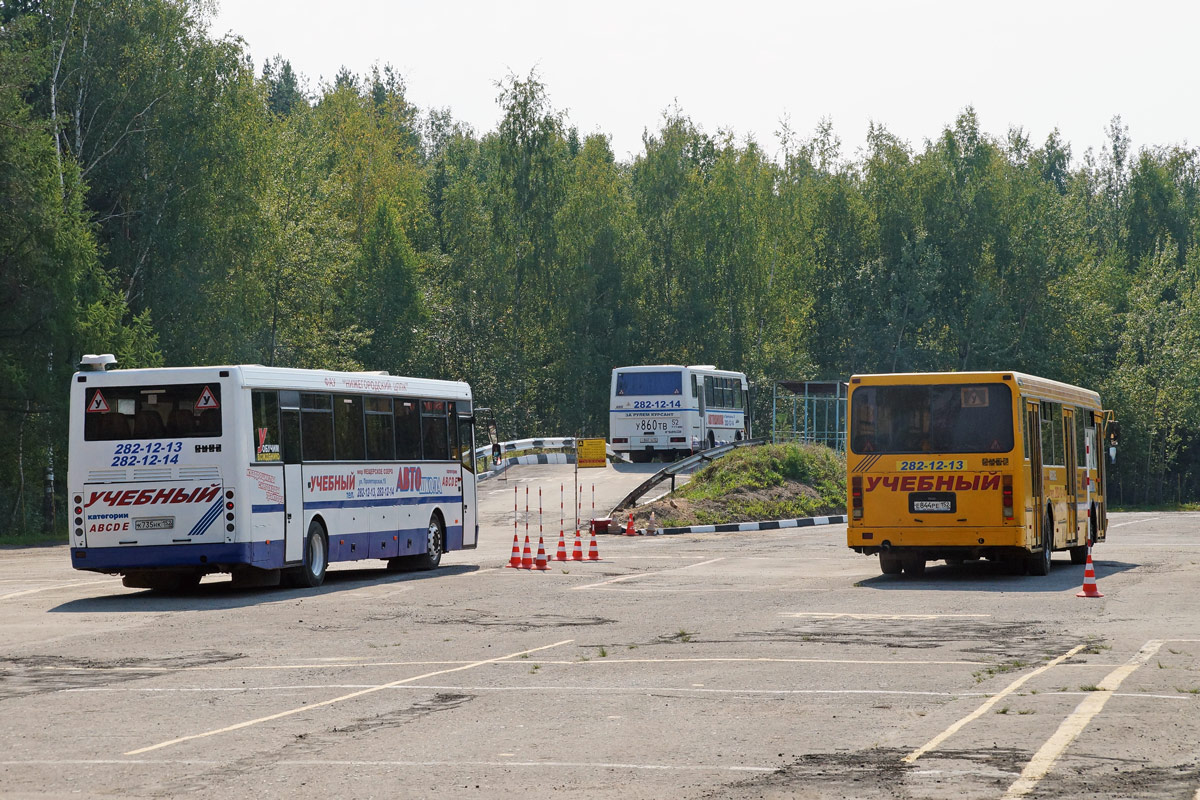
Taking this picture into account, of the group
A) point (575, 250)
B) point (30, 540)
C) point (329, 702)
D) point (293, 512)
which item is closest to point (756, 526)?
point (30, 540)

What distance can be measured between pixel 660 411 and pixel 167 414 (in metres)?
34.6

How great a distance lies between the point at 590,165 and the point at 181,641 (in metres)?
70.6

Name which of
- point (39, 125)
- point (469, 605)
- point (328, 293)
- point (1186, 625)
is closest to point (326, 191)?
point (328, 293)

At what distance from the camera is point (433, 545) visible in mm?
26500

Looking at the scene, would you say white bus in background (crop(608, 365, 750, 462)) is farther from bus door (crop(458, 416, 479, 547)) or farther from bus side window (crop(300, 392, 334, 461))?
bus side window (crop(300, 392, 334, 461))

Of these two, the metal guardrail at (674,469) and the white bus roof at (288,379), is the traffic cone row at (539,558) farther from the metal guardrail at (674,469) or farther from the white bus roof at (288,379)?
the metal guardrail at (674,469)

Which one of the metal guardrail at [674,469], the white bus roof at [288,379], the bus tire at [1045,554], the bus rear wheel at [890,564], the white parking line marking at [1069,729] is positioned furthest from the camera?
the metal guardrail at [674,469]

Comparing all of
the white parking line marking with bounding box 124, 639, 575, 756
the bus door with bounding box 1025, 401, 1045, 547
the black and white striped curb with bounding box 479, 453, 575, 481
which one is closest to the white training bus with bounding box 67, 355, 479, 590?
the white parking line marking with bounding box 124, 639, 575, 756

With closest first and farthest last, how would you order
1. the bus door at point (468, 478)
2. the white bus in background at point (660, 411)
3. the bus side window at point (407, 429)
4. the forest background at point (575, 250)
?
the bus side window at point (407, 429) → the bus door at point (468, 478) → the forest background at point (575, 250) → the white bus in background at point (660, 411)

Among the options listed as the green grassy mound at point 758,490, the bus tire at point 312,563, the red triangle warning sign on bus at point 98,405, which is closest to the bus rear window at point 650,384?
the green grassy mound at point 758,490

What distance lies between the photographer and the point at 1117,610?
59.1 feet

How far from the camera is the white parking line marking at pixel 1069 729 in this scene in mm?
7949

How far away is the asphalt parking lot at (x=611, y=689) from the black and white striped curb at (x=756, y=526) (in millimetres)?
15315

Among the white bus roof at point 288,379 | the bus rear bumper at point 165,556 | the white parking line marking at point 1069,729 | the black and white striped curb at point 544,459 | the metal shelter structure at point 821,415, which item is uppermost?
the metal shelter structure at point 821,415
